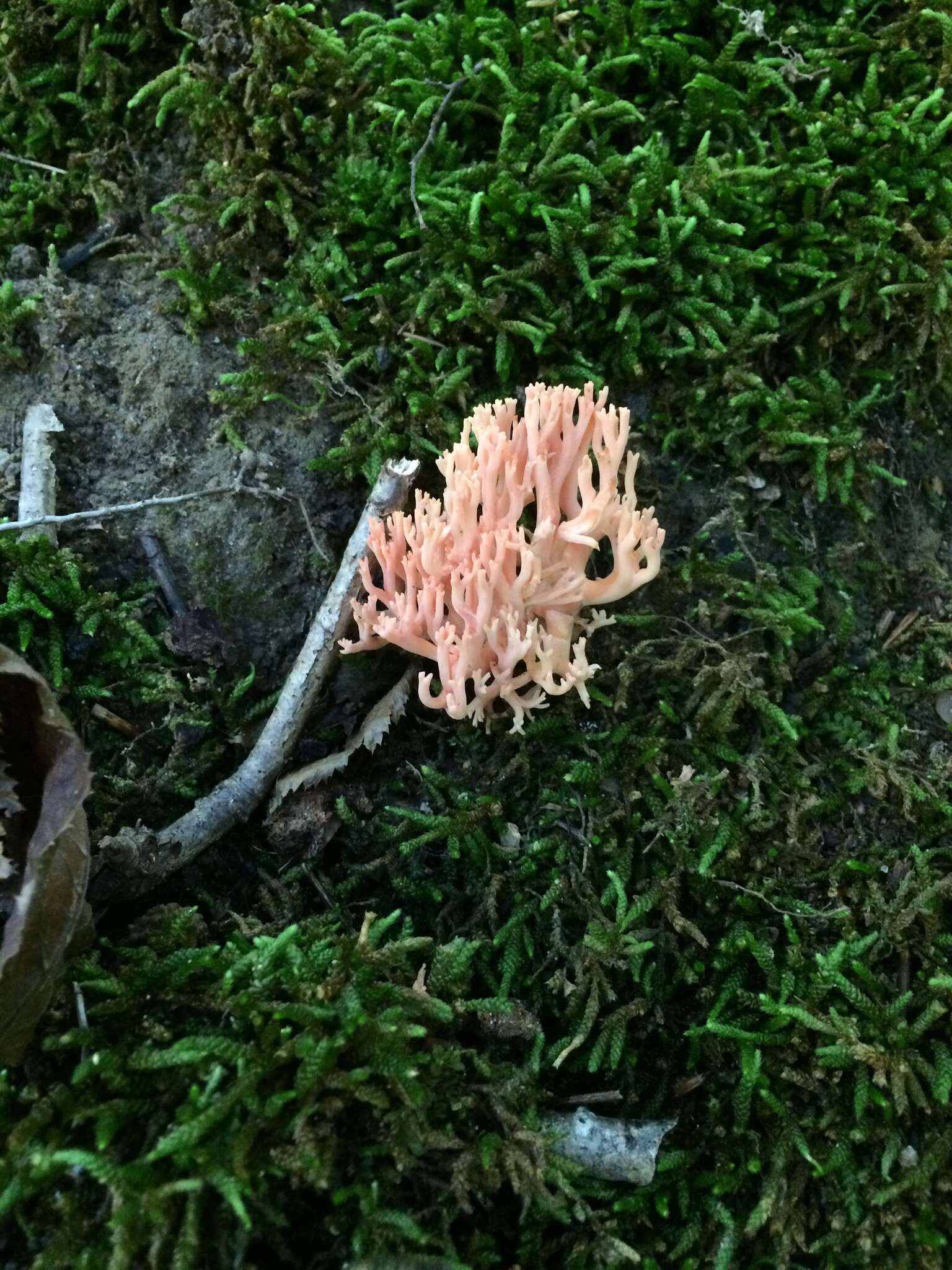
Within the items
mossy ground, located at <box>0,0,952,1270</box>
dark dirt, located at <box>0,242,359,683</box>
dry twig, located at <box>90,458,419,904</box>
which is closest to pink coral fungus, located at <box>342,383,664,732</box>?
dry twig, located at <box>90,458,419,904</box>

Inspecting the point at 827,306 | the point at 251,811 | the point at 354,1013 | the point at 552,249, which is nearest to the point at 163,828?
the point at 251,811

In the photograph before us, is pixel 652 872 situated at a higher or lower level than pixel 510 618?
lower

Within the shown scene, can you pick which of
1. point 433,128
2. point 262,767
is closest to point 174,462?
point 262,767

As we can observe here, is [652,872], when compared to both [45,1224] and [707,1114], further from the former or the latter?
[45,1224]

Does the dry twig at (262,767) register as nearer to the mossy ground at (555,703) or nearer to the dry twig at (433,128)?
the mossy ground at (555,703)

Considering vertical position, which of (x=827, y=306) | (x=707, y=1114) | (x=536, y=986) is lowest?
(x=707, y=1114)

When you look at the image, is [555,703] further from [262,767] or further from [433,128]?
[433,128]

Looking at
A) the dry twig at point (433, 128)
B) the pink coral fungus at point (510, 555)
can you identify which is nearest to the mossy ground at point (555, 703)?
the dry twig at point (433, 128)
